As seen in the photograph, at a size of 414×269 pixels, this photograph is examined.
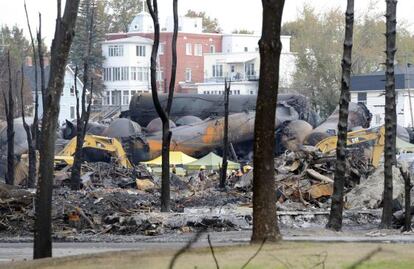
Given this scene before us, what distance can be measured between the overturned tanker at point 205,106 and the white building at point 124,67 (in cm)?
5042

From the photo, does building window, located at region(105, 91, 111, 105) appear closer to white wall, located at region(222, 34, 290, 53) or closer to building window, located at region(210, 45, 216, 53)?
building window, located at region(210, 45, 216, 53)

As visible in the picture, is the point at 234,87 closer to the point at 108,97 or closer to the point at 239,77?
the point at 239,77

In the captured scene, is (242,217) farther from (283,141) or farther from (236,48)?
(236,48)

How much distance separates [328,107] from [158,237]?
7217cm

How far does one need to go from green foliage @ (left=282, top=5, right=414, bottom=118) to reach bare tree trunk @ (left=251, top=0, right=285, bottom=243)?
81.6m

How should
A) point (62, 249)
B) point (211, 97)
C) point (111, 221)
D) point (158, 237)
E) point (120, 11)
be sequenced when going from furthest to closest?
1. point (120, 11)
2. point (211, 97)
3. point (111, 221)
4. point (158, 237)
5. point (62, 249)

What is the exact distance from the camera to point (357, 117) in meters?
65.9

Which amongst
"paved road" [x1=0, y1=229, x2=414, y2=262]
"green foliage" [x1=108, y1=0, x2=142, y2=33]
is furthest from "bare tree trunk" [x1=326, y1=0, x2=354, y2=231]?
"green foliage" [x1=108, y1=0, x2=142, y2=33]

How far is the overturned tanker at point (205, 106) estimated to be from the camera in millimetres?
73188

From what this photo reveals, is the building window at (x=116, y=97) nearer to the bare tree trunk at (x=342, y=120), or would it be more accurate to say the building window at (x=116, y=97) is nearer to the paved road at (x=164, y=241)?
the paved road at (x=164, y=241)

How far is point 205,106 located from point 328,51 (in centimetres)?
2470

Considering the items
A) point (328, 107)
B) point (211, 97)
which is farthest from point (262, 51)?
point (328, 107)

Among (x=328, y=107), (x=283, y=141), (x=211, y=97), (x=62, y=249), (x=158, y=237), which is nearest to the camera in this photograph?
(x=62, y=249)

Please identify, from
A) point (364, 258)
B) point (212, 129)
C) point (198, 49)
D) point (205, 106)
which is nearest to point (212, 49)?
point (198, 49)
